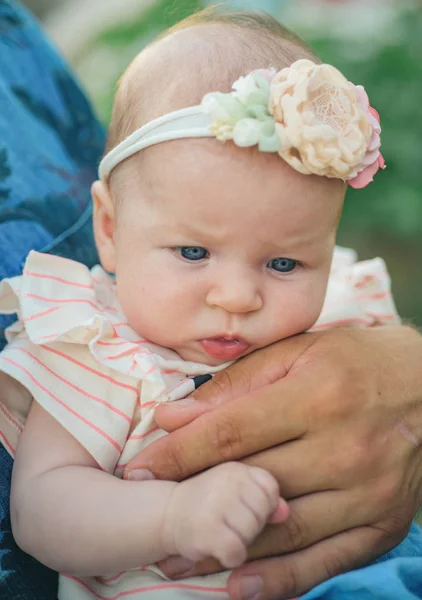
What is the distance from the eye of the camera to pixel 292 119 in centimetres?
157

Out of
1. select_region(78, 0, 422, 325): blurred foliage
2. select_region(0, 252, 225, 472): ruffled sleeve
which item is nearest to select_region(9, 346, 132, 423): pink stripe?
select_region(0, 252, 225, 472): ruffled sleeve

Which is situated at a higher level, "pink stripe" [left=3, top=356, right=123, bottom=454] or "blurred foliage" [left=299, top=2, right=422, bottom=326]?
"pink stripe" [left=3, top=356, right=123, bottom=454]

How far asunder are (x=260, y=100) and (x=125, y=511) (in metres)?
0.89

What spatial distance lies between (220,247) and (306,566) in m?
0.69

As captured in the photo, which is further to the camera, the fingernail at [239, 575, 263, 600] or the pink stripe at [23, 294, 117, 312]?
the pink stripe at [23, 294, 117, 312]

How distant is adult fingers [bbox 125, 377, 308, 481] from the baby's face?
0.18 metres

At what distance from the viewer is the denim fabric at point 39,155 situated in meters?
2.06

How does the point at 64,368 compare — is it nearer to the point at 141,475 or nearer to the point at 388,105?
the point at 141,475

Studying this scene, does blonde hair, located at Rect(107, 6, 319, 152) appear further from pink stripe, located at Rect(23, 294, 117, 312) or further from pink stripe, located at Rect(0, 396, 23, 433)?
pink stripe, located at Rect(0, 396, 23, 433)

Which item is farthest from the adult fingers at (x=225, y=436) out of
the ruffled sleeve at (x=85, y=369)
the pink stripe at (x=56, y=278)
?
→ the pink stripe at (x=56, y=278)

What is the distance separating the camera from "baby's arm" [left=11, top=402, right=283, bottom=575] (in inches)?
53.7

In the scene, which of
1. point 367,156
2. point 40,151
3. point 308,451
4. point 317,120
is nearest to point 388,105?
point 40,151

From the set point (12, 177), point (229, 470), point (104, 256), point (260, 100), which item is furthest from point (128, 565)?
point (12, 177)

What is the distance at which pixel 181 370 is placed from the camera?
1760mm
